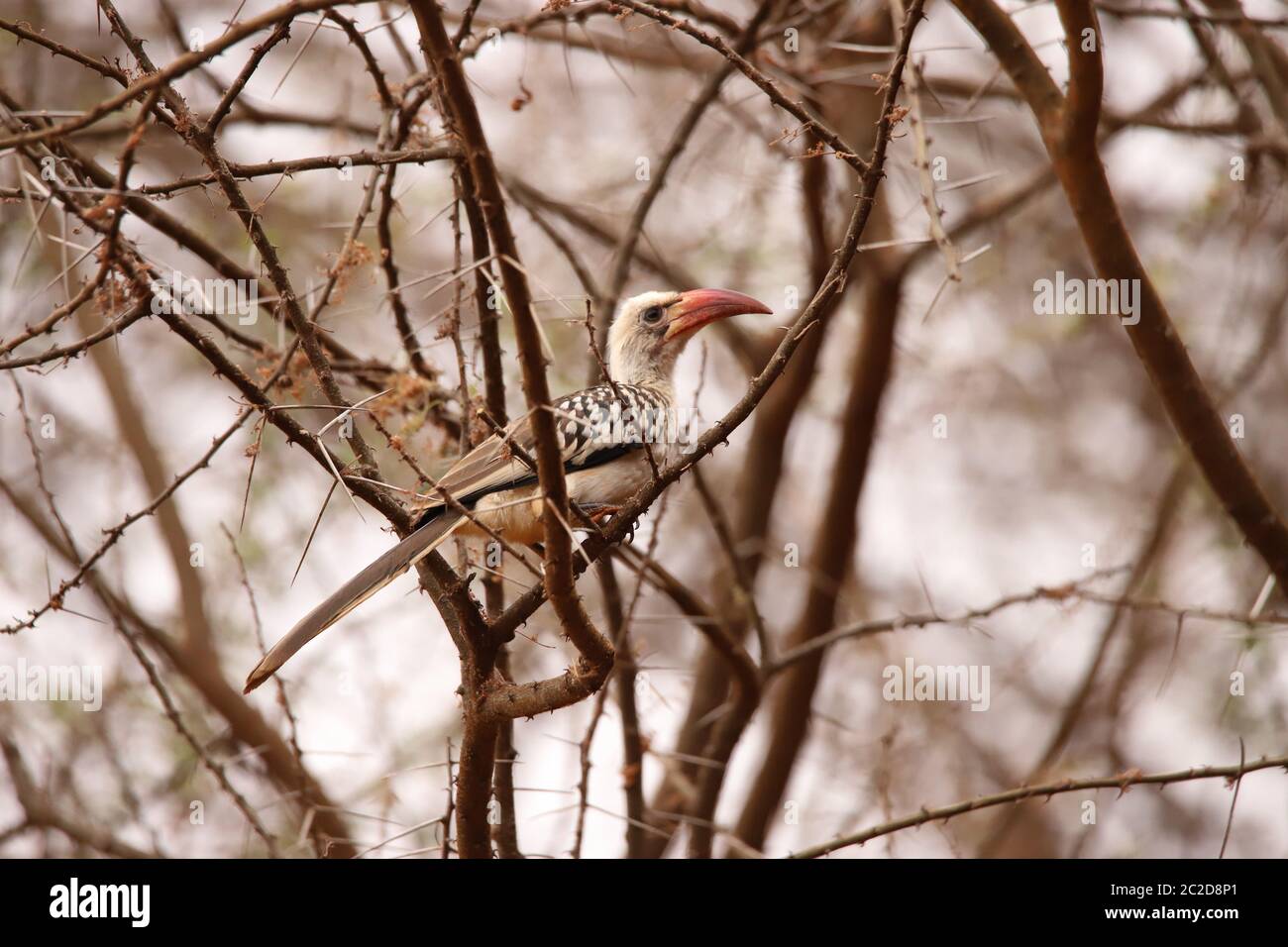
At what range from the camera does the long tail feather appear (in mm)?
3156

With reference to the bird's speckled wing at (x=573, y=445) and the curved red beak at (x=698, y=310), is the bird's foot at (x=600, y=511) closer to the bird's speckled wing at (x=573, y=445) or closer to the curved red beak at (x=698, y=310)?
the bird's speckled wing at (x=573, y=445)

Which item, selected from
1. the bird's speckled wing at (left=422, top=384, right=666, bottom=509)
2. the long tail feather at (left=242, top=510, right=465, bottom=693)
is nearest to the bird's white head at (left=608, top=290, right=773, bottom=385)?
the bird's speckled wing at (left=422, top=384, right=666, bottom=509)

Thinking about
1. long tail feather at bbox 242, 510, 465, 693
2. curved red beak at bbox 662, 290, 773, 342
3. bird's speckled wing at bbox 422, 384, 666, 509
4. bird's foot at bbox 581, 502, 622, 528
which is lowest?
long tail feather at bbox 242, 510, 465, 693

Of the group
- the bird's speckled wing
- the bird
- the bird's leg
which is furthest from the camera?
the bird's leg

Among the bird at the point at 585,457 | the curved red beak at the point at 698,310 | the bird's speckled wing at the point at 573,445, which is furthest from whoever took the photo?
the curved red beak at the point at 698,310

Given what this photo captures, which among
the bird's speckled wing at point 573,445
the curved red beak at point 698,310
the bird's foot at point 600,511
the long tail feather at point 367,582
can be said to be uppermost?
the curved red beak at point 698,310

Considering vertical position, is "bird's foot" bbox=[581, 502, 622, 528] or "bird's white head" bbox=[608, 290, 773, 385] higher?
"bird's white head" bbox=[608, 290, 773, 385]

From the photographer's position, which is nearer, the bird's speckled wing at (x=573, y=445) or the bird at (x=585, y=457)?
the bird at (x=585, y=457)

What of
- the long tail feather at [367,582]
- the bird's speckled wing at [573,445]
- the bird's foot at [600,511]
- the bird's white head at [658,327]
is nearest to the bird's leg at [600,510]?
the bird's foot at [600,511]

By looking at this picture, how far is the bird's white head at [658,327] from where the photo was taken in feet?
15.8

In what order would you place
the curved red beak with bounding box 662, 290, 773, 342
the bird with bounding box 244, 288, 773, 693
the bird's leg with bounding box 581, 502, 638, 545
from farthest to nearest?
the curved red beak with bounding box 662, 290, 773, 342 < the bird's leg with bounding box 581, 502, 638, 545 < the bird with bounding box 244, 288, 773, 693

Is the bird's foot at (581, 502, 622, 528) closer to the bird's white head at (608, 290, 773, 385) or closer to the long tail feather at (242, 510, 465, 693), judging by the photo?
the long tail feather at (242, 510, 465, 693)

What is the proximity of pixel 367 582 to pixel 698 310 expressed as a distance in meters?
1.94

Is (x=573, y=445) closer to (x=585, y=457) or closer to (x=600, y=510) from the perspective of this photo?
(x=585, y=457)
